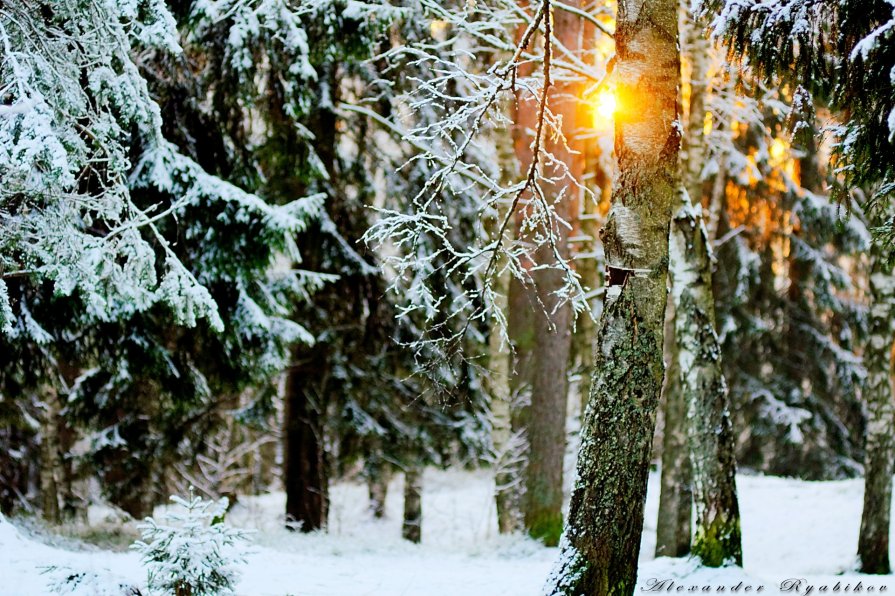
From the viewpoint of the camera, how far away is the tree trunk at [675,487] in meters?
9.05

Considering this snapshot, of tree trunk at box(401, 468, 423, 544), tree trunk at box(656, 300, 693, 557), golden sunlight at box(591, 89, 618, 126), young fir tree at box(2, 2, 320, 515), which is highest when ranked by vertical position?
golden sunlight at box(591, 89, 618, 126)

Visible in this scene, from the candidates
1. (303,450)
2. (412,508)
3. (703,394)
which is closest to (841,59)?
(703,394)

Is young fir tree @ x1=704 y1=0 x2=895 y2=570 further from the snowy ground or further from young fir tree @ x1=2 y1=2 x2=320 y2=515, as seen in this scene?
young fir tree @ x1=2 y1=2 x2=320 y2=515

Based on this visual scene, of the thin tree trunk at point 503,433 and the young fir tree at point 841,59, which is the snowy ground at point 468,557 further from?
the young fir tree at point 841,59

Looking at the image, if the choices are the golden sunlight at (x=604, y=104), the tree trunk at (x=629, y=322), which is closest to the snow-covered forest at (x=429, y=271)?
the tree trunk at (x=629, y=322)

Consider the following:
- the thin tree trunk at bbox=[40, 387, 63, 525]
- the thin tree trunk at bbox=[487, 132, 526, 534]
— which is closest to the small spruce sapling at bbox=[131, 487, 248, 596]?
the thin tree trunk at bbox=[487, 132, 526, 534]

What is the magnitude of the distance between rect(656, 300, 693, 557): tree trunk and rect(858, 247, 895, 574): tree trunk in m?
2.06

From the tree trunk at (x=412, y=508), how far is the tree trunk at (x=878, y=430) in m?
7.58

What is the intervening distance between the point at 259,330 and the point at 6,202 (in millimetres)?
3479

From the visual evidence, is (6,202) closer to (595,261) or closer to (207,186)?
(207,186)

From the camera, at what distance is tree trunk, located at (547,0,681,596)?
477 cm

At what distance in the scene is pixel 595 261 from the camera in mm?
12656

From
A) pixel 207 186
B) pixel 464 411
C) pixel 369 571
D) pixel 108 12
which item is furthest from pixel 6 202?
pixel 464 411

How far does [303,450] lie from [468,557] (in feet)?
12.8
